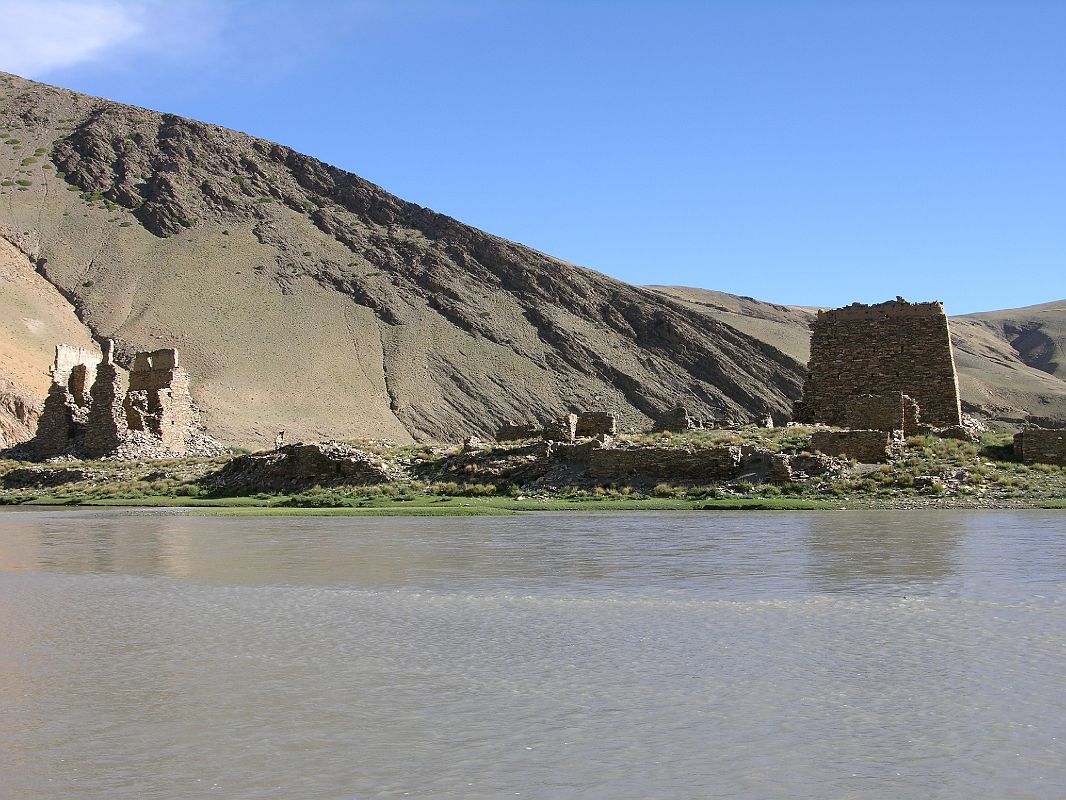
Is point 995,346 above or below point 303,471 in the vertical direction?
above

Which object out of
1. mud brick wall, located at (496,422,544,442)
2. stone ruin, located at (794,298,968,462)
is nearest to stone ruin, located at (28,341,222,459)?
mud brick wall, located at (496,422,544,442)

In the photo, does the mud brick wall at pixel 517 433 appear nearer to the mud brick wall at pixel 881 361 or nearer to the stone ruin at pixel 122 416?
the mud brick wall at pixel 881 361

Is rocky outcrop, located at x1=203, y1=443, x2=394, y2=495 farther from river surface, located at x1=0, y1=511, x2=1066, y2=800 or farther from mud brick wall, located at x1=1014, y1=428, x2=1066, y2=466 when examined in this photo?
mud brick wall, located at x1=1014, y1=428, x2=1066, y2=466

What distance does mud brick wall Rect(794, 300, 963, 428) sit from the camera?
2873 cm

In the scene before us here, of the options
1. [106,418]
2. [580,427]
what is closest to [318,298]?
[106,418]

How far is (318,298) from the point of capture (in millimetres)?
71438

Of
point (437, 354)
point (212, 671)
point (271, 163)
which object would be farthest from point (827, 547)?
point (271, 163)

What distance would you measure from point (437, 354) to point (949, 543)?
187 ft

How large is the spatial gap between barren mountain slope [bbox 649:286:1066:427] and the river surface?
2013 inches

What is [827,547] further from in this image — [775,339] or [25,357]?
[775,339]

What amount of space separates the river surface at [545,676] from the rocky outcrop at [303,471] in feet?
43.6

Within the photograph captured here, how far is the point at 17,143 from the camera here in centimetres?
8544

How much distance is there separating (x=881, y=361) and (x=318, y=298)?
Answer: 48279mm

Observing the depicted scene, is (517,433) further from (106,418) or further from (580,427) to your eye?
(106,418)
